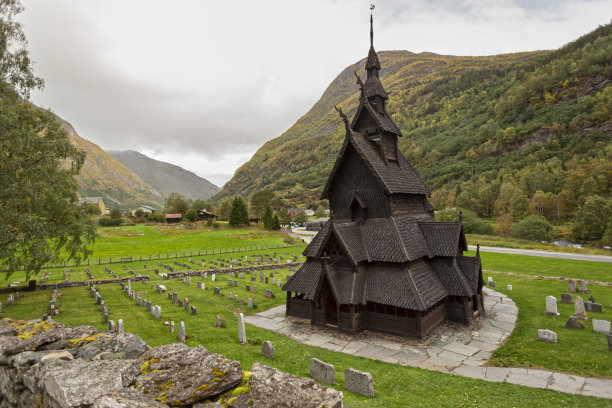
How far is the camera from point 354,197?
62.0 ft

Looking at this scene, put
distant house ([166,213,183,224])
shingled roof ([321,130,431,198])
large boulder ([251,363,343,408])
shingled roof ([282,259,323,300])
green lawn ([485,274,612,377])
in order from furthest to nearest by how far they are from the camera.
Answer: distant house ([166,213,183,224]) → shingled roof ([321,130,431,198]) → shingled roof ([282,259,323,300]) → green lawn ([485,274,612,377]) → large boulder ([251,363,343,408])

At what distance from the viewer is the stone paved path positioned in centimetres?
1107

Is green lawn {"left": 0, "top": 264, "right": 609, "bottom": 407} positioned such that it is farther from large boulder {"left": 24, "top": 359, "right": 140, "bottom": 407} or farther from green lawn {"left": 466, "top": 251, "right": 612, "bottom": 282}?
green lawn {"left": 466, "top": 251, "right": 612, "bottom": 282}

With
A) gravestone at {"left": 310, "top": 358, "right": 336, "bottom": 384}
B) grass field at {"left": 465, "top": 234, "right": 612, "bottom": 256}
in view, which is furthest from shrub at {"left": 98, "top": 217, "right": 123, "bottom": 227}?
gravestone at {"left": 310, "top": 358, "right": 336, "bottom": 384}

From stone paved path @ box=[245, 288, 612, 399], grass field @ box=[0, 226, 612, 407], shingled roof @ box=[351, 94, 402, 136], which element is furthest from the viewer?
shingled roof @ box=[351, 94, 402, 136]

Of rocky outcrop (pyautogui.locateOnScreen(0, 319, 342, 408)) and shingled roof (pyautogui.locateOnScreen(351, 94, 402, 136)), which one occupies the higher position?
shingled roof (pyautogui.locateOnScreen(351, 94, 402, 136))

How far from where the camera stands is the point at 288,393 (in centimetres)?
470

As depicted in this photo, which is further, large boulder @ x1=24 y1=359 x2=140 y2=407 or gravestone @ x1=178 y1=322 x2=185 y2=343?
gravestone @ x1=178 y1=322 x2=185 y2=343

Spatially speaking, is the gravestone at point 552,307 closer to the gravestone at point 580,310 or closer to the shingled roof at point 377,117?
the gravestone at point 580,310

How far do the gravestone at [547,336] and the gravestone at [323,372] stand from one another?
11583 millimetres

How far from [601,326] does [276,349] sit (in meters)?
16.4

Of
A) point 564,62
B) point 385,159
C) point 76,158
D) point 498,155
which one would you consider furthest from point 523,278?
point 564,62

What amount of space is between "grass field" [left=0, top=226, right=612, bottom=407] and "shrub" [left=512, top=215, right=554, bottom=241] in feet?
81.1

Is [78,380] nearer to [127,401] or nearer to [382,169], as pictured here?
[127,401]
